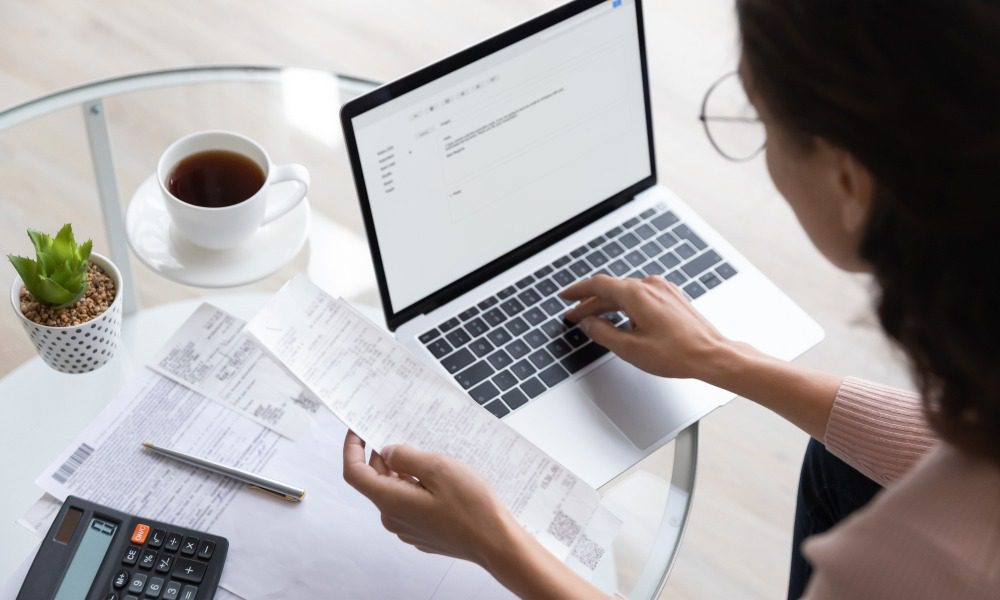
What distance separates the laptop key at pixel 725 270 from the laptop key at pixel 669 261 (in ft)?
0.16

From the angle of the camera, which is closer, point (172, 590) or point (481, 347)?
point (172, 590)

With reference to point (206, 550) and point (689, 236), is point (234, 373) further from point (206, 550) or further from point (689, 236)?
point (689, 236)

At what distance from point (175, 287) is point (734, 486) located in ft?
3.15

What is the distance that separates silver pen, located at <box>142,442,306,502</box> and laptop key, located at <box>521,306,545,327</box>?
0.32 meters

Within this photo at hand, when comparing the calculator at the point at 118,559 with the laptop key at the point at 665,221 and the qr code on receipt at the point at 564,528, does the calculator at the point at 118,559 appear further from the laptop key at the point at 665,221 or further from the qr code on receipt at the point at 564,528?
the laptop key at the point at 665,221

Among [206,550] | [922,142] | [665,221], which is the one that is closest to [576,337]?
[665,221]

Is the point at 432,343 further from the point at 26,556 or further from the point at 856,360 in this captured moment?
the point at 856,360

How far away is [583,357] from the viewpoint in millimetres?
1117

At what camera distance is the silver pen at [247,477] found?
962 mm

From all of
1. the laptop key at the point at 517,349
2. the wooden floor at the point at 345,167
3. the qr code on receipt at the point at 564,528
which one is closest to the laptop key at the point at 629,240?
the laptop key at the point at 517,349

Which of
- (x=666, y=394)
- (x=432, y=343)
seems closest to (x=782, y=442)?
(x=666, y=394)

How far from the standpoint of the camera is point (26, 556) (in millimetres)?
922

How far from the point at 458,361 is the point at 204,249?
30 cm

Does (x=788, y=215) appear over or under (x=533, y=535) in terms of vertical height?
under
